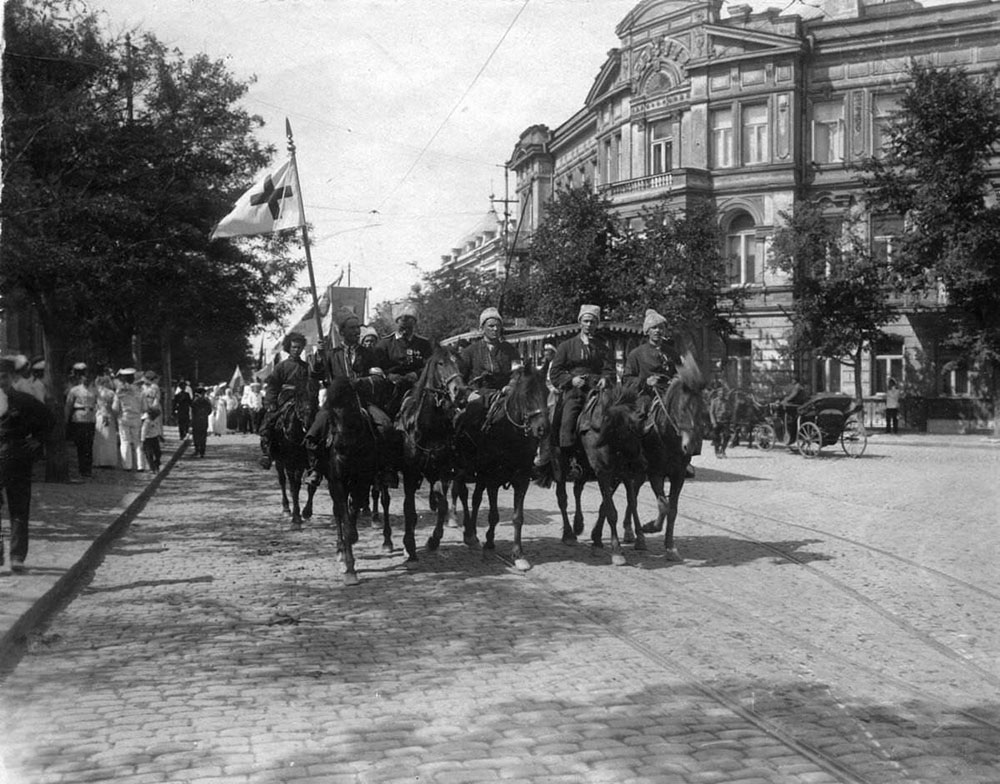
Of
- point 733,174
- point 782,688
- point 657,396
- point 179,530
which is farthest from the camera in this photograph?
point 733,174

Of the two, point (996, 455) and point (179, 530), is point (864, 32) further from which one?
point (179, 530)

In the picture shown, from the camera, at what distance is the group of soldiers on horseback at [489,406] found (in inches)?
400

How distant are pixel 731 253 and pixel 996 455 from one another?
737 inches

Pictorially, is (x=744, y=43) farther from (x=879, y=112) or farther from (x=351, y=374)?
(x=351, y=374)

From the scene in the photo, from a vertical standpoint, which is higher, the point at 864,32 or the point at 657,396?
the point at 864,32

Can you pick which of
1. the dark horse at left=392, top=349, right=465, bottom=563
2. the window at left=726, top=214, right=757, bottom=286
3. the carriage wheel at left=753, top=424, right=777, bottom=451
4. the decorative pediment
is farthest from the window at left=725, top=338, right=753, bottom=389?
the dark horse at left=392, top=349, right=465, bottom=563

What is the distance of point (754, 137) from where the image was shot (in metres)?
40.8

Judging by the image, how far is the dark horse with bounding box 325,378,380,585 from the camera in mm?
9812

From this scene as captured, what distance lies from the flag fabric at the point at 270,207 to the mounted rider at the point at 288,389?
160cm

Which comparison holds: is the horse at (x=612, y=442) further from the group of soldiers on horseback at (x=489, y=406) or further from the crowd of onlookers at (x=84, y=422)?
the crowd of onlookers at (x=84, y=422)

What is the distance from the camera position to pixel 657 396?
432 inches

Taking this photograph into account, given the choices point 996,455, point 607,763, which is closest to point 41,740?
point 607,763

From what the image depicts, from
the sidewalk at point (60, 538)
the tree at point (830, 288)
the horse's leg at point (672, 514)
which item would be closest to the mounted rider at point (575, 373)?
the horse's leg at point (672, 514)

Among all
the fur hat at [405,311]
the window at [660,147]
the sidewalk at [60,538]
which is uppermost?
the window at [660,147]
